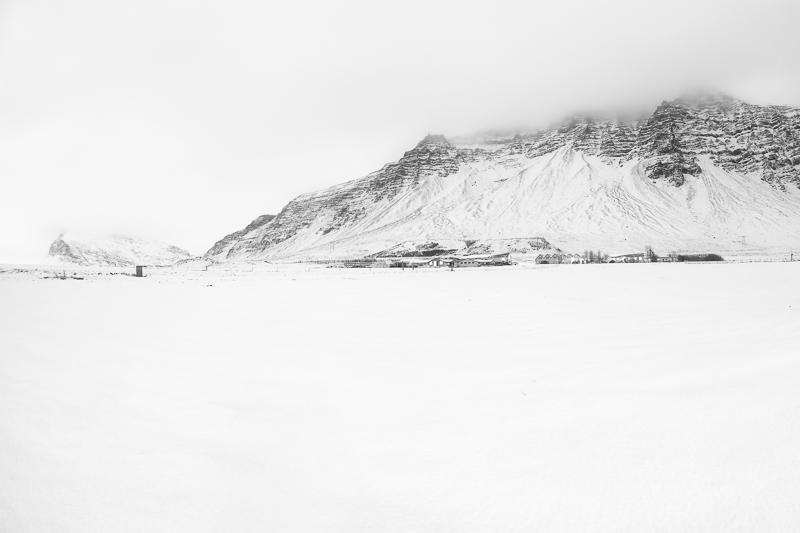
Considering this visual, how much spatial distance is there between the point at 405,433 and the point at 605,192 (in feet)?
490

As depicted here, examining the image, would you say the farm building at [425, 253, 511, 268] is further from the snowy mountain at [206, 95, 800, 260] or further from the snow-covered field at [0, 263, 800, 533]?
the snow-covered field at [0, 263, 800, 533]

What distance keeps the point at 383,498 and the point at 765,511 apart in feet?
5.33

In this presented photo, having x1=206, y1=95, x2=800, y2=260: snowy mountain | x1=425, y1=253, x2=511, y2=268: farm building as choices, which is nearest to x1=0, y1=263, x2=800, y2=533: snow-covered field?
x1=425, y1=253, x2=511, y2=268: farm building

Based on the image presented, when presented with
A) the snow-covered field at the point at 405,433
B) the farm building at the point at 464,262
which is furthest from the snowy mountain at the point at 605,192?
the snow-covered field at the point at 405,433

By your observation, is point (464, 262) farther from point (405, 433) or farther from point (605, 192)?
point (605, 192)

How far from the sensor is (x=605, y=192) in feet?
432

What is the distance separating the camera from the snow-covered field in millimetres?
1729

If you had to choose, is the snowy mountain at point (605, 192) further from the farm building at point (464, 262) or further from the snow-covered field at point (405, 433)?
the snow-covered field at point (405, 433)

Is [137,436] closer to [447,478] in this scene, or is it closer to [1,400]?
[1,400]

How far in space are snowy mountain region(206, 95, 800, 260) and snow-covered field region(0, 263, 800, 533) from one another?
101517mm

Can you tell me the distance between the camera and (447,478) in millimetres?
1980

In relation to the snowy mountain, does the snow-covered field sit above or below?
below

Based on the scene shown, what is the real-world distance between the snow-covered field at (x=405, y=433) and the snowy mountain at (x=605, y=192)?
10152cm

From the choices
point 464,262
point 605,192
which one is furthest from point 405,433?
point 605,192
